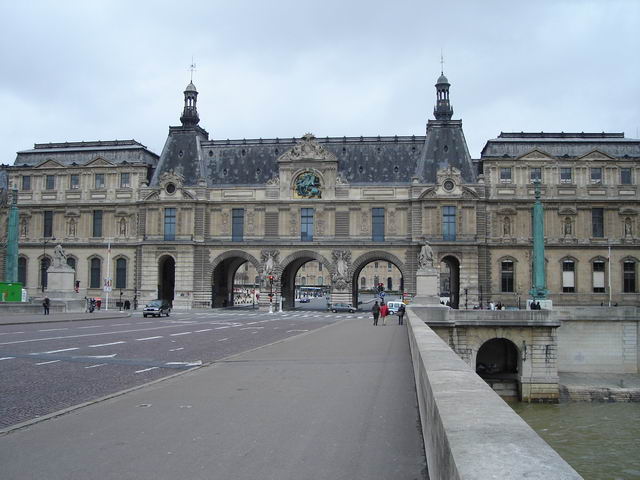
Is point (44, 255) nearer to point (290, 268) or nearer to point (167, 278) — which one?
point (167, 278)

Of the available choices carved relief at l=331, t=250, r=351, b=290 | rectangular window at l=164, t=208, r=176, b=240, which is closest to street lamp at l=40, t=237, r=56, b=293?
rectangular window at l=164, t=208, r=176, b=240

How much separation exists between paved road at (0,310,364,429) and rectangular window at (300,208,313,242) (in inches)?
1378

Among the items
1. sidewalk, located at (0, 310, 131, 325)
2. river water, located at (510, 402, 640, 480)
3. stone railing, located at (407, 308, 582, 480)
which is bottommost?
river water, located at (510, 402, 640, 480)

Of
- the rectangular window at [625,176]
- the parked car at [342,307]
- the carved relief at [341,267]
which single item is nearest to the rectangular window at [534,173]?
the rectangular window at [625,176]

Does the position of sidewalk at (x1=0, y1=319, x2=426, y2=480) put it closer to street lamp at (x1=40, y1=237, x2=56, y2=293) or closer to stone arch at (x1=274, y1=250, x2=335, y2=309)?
stone arch at (x1=274, y1=250, x2=335, y2=309)

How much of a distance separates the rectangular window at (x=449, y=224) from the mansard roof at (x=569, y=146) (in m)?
6.49

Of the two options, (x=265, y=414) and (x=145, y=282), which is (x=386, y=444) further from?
(x=145, y=282)

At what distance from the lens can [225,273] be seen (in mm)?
72375

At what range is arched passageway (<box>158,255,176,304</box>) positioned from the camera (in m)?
68.6

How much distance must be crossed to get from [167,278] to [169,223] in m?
7.33

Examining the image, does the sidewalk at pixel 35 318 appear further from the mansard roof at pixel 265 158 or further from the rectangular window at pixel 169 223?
the mansard roof at pixel 265 158

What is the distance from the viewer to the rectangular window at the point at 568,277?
205 ft

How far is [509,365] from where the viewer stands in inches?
1528

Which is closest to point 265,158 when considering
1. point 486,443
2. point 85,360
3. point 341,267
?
point 341,267
